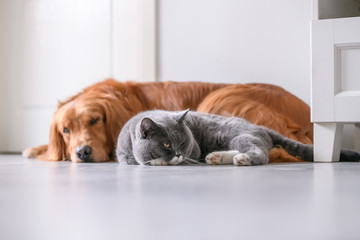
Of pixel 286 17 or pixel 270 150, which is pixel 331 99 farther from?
pixel 286 17

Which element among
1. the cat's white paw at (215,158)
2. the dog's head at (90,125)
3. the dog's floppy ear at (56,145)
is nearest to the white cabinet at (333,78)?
the cat's white paw at (215,158)

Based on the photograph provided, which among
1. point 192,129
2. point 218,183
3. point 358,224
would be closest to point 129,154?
point 192,129

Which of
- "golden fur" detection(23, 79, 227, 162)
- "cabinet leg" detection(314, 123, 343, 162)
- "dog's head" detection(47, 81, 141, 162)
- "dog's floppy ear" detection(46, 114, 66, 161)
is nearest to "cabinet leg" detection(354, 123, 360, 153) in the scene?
"cabinet leg" detection(314, 123, 343, 162)

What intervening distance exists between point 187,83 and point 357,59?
86 centimetres

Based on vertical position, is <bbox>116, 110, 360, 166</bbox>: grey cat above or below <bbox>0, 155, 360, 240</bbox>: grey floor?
above

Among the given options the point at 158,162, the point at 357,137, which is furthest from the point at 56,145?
the point at 357,137

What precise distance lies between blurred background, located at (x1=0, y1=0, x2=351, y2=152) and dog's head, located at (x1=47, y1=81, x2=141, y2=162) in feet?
1.82

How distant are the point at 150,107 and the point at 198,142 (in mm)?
496

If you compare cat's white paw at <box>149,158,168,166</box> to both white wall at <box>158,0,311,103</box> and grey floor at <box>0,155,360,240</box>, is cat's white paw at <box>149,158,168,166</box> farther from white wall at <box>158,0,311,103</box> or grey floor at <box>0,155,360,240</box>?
white wall at <box>158,0,311,103</box>

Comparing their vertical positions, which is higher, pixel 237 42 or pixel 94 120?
pixel 237 42

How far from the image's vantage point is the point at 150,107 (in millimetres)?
2232

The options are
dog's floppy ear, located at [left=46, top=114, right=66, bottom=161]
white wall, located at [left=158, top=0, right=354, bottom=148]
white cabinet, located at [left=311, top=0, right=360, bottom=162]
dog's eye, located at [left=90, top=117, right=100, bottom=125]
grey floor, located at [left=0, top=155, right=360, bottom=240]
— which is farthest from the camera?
white wall, located at [left=158, top=0, right=354, bottom=148]

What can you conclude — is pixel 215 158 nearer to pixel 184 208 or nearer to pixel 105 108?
pixel 105 108

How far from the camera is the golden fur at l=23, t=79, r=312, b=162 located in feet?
6.59
